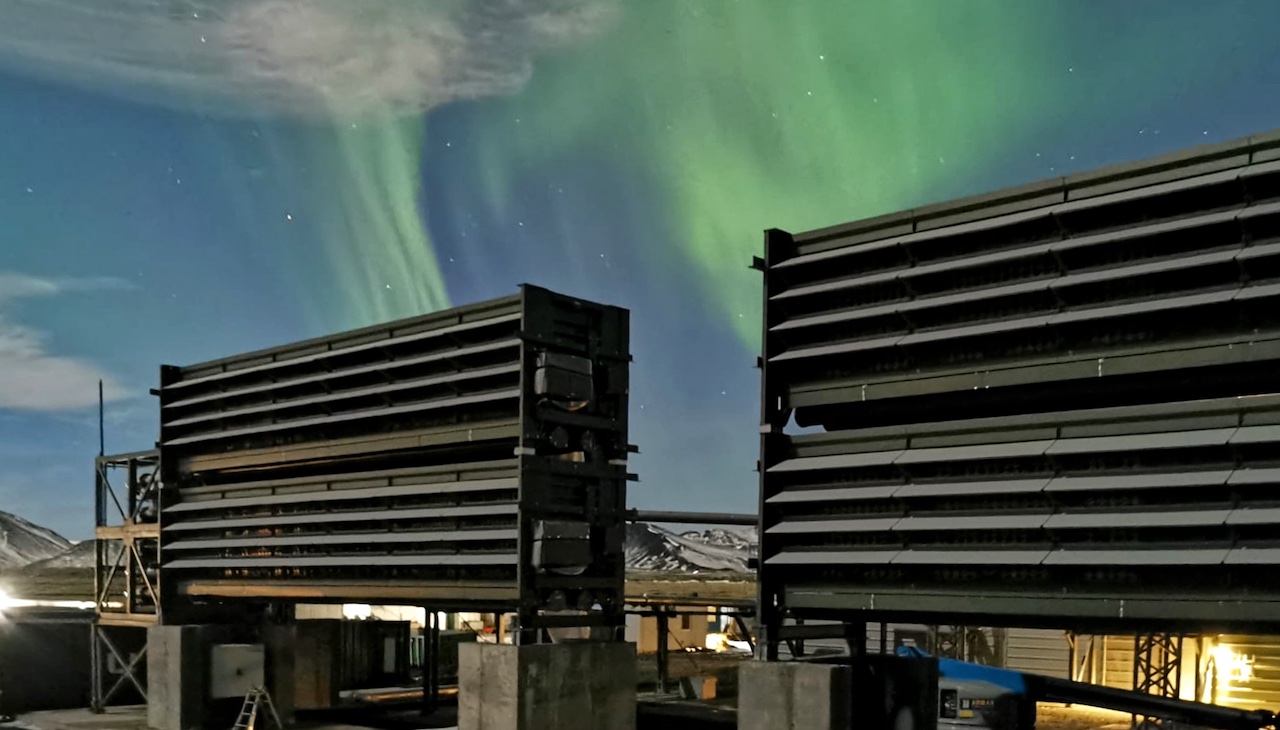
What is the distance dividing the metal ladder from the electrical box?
0.15m

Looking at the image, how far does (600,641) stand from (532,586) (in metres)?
1.65

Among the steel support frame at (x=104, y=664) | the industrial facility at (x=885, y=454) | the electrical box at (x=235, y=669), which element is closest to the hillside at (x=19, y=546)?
the steel support frame at (x=104, y=664)

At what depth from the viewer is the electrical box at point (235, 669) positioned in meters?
21.8

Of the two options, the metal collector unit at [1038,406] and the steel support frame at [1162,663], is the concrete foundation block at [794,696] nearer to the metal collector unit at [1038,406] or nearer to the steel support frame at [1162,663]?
the metal collector unit at [1038,406]

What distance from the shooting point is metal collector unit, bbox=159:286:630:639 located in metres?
15.9

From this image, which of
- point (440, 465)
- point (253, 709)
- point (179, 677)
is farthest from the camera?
point (179, 677)

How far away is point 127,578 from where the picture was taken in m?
24.3

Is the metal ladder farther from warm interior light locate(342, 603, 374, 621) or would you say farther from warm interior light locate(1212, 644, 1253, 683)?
warm interior light locate(342, 603, 374, 621)

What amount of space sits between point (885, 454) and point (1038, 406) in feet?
5.34

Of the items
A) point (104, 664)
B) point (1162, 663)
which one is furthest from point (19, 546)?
point (1162, 663)

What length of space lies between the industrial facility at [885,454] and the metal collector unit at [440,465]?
2.4 inches

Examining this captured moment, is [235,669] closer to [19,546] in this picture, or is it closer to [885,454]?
[885,454]

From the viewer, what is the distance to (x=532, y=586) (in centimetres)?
1559

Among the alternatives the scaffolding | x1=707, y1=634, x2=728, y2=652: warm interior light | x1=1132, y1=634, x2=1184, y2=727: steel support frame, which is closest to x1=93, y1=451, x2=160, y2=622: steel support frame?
the scaffolding
